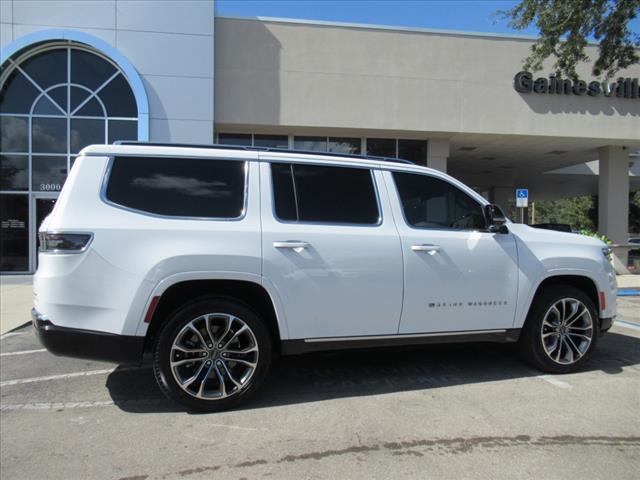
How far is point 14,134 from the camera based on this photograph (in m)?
14.1

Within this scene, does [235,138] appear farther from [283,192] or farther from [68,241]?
[68,241]

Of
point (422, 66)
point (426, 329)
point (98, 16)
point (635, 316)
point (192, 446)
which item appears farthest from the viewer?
point (422, 66)

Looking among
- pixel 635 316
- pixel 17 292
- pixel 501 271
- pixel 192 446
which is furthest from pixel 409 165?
pixel 17 292

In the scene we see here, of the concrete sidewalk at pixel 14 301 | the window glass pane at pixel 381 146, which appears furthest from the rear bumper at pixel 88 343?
the window glass pane at pixel 381 146

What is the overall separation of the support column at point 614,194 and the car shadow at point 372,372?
43.4 ft

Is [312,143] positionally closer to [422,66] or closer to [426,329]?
[422,66]

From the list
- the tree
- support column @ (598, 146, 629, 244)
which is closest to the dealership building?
support column @ (598, 146, 629, 244)

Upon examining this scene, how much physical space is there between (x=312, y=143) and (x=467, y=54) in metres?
5.36

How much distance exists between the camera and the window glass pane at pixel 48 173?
14164 mm

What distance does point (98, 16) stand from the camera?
1352cm

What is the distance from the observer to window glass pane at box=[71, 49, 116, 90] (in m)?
13.9

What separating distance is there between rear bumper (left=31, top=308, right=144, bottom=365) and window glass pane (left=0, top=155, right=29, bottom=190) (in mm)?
12267

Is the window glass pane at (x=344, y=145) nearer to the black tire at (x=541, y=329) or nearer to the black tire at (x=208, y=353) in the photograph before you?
the black tire at (x=541, y=329)

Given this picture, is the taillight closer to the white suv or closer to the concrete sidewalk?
the white suv
